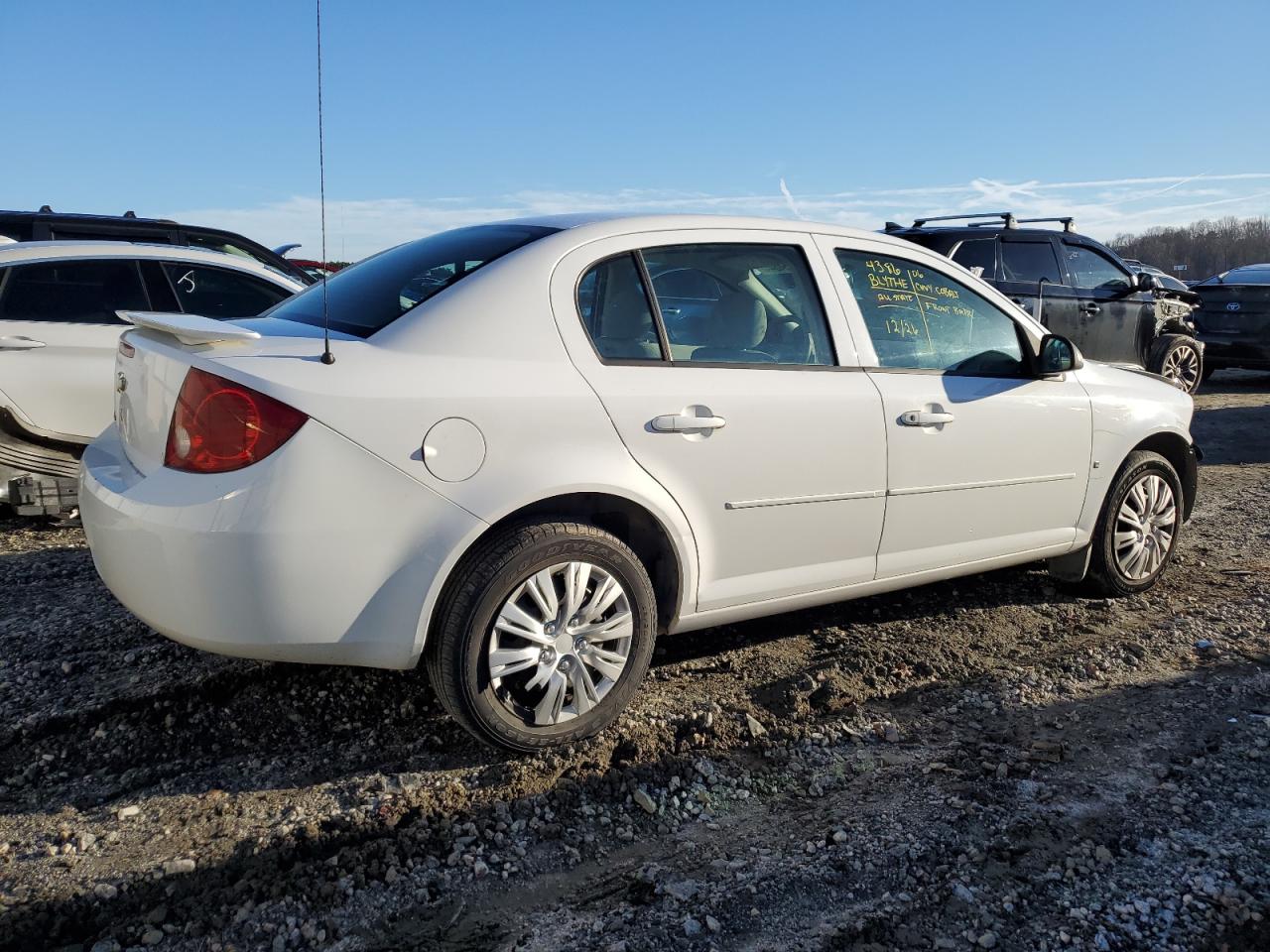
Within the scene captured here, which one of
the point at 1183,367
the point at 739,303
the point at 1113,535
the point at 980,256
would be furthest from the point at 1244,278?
the point at 739,303

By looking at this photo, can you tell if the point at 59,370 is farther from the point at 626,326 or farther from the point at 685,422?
the point at 685,422

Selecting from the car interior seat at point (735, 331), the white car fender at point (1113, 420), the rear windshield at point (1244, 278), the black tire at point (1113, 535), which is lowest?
the black tire at point (1113, 535)

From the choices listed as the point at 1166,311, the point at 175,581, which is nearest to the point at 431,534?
the point at 175,581

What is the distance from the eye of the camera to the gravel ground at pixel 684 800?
2441mm

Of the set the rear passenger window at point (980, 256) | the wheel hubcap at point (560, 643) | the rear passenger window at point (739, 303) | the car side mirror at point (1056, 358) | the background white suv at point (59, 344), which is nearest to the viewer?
the wheel hubcap at point (560, 643)

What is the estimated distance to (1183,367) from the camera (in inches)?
481

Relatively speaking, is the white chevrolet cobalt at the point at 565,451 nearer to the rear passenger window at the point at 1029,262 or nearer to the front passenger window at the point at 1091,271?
the rear passenger window at the point at 1029,262

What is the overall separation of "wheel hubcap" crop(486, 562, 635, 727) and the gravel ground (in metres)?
0.21

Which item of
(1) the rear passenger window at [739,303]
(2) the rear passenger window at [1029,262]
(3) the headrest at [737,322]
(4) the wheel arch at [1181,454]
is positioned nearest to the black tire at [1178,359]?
(2) the rear passenger window at [1029,262]

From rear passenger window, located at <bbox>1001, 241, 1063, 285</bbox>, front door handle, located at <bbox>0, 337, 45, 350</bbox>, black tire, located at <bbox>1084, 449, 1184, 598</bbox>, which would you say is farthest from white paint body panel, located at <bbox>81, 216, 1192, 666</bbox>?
rear passenger window, located at <bbox>1001, 241, 1063, 285</bbox>

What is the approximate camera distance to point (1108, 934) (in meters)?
2.39

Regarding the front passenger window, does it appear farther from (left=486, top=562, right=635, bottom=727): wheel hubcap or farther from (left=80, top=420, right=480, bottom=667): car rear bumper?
(left=80, top=420, right=480, bottom=667): car rear bumper

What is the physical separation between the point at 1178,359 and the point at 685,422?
10965 millimetres

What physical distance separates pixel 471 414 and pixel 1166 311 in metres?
11.4
